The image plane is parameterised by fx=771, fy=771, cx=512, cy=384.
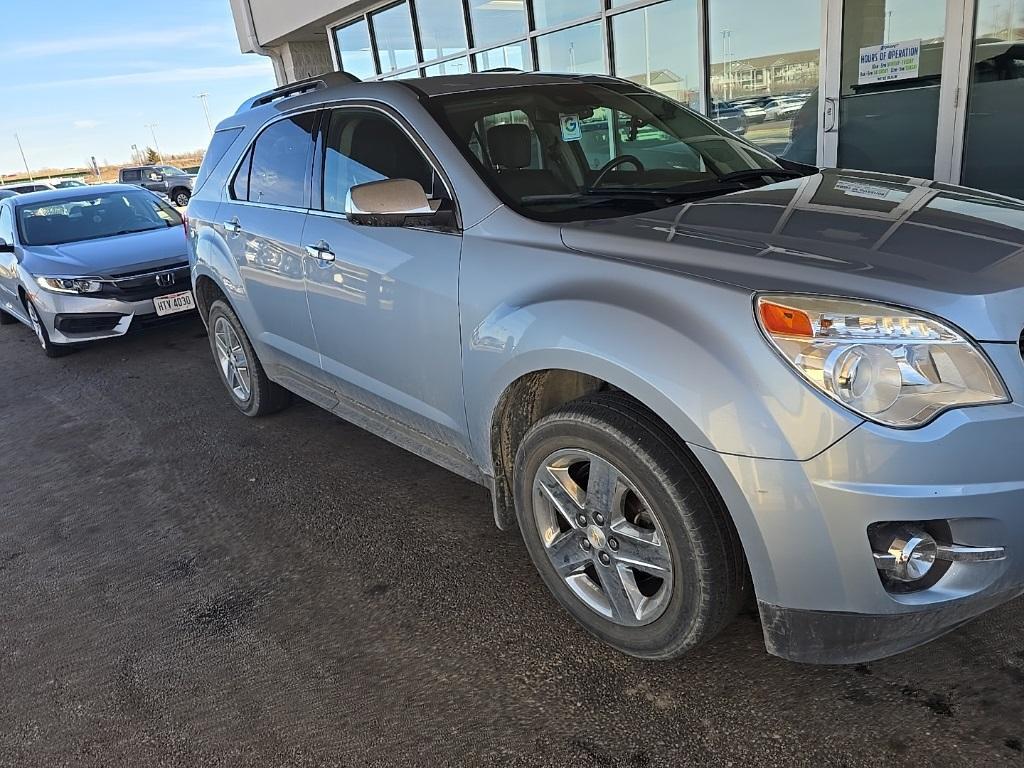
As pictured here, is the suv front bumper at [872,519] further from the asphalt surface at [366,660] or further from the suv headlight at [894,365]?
the asphalt surface at [366,660]

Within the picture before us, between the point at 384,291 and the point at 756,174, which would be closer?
the point at 384,291

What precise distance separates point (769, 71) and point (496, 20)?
4652 millimetres

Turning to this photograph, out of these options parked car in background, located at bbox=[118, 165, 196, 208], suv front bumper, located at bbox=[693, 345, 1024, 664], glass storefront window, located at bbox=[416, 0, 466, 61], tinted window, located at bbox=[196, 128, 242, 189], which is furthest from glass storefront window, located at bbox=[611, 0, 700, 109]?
parked car in background, located at bbox=[118, 165, 196, 208]

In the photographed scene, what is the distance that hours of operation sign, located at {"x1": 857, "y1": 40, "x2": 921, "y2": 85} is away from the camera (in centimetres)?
620

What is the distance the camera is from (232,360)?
4.84m

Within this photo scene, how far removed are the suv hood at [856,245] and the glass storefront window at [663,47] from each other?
6.13 metres

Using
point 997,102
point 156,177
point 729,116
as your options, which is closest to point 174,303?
point 729,116

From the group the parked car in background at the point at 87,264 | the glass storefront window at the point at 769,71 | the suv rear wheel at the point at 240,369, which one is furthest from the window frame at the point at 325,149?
the glass storefront window at the point at 769,71

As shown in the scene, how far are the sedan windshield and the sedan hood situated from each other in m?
0.23

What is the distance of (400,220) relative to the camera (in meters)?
2.80

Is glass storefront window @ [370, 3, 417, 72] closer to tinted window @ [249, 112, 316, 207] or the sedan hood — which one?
the sedan hood

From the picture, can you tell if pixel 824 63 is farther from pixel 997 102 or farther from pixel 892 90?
pixel 997 102

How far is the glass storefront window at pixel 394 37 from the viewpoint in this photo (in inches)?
492

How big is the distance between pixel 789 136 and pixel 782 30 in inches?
38.3
